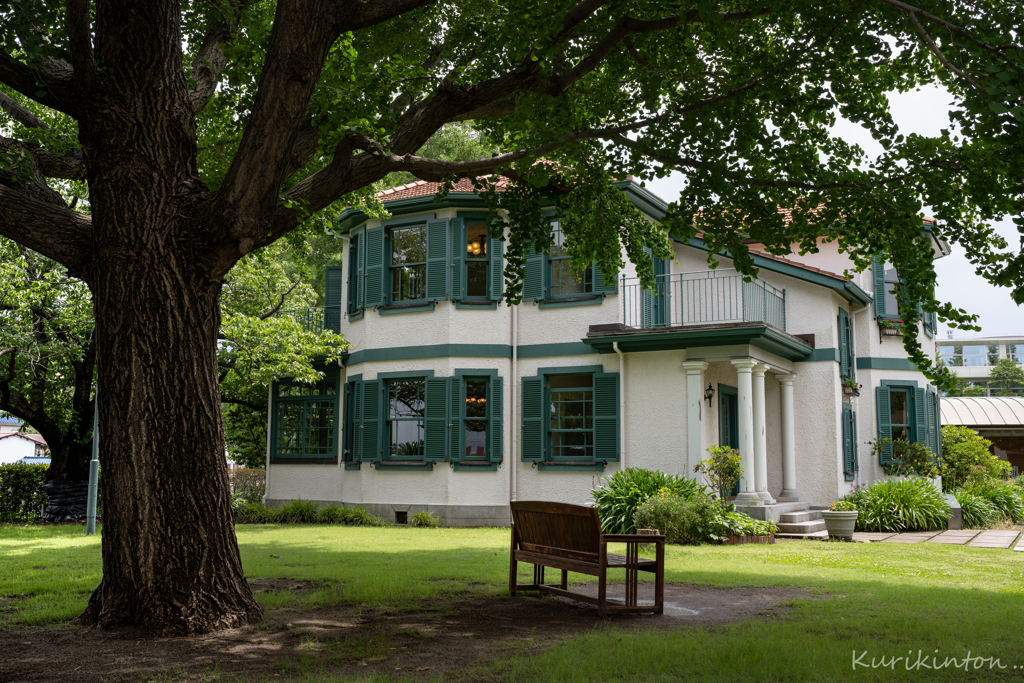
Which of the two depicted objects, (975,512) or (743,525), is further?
A: (975,512)

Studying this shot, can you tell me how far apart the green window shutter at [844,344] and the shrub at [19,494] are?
17.9m

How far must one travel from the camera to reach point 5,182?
6910 mm

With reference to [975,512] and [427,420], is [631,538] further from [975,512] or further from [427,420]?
[975,512]

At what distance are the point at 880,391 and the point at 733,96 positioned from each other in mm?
12962

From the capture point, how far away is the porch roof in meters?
14.8

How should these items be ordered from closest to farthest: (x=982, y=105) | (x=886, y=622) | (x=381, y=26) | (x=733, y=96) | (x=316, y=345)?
(x=982, y=105)
(x=886, y=622)
(x=733, y=96)
(x=381, y=26)
(x=316, y=345)

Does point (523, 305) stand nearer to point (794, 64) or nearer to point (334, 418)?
point (334, 418)

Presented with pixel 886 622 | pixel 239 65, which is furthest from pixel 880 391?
pixel 239 65

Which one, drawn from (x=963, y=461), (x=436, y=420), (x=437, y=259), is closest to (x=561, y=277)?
(x=437, y=259)

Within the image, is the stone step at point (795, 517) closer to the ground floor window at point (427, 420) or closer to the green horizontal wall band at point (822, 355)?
the green horizontal wall band at point (822, 355)

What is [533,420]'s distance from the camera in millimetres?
16938

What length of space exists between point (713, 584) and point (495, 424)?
27.8 feet

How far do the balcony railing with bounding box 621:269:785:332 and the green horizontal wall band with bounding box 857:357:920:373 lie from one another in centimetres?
410

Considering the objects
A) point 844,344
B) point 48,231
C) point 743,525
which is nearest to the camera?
point 48,231
